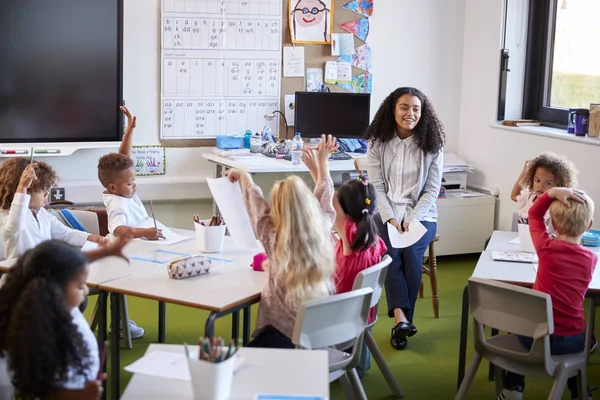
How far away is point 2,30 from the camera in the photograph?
4.72 meters

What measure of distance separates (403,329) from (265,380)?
6.88ft

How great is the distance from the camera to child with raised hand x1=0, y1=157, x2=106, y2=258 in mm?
3139

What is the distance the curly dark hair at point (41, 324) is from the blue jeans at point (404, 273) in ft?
7.79

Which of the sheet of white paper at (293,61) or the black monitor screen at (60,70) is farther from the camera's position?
the sheet of white paper at (293,61)

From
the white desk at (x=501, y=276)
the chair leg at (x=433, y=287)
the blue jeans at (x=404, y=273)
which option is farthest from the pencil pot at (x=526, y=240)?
the chair leg at (x=433, y=287)

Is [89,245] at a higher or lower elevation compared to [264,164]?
lower

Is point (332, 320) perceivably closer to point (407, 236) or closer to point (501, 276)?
point (501, 276)

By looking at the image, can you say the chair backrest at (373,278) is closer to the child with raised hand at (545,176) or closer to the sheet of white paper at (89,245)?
the child with raised hand at (545,176)

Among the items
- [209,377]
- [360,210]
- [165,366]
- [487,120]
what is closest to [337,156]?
[487,120]

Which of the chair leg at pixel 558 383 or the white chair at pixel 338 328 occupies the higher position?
the white chair at pixel 338 328

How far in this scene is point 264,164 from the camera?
499 cm

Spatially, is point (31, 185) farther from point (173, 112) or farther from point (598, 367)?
point (598, 367)

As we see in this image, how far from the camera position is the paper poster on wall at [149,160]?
536 centimetres

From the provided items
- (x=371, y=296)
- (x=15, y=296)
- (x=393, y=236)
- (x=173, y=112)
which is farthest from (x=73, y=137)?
(x=15, y=296)
